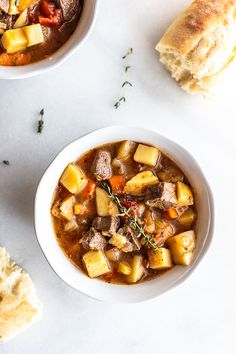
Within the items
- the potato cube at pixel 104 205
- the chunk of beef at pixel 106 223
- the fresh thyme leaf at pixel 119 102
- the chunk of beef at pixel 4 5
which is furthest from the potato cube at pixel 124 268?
the chunk of beef at pixel 4 5

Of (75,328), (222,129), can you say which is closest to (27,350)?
(75,328)

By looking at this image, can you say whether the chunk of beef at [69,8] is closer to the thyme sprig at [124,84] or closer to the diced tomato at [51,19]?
the diced tomato at [51,19]

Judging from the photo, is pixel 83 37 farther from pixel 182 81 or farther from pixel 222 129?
pixel 222 129

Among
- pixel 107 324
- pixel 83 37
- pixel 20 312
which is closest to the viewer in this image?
pixel 83 37

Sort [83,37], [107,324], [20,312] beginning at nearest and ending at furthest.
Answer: [83,37], [20,312], [107,324]

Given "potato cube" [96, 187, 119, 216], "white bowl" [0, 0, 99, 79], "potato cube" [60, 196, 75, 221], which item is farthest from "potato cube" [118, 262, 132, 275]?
"white bowl" [0, 0, 99, 79]

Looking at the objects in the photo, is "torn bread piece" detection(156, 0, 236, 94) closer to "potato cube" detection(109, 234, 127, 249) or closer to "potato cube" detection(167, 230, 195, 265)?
"potato cube" detection(167, 230, 195, 265)

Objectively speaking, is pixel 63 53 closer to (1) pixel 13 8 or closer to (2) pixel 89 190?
(1) pixel 13 8
